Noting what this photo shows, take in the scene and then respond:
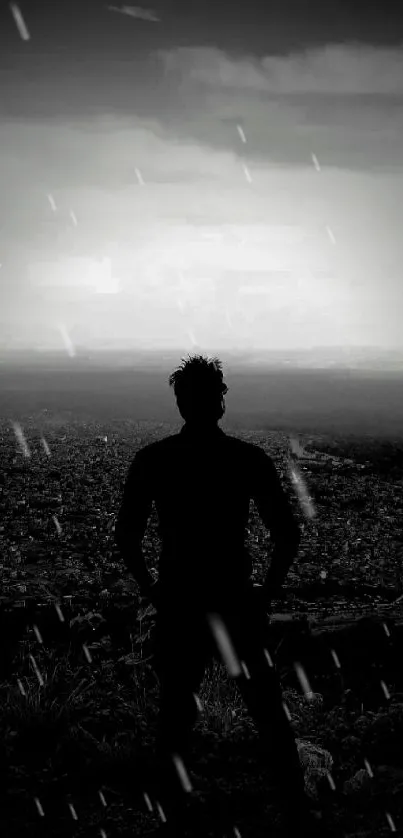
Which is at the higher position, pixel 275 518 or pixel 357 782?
pixel 275 518

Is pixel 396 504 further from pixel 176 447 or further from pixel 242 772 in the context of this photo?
pixel 176 447

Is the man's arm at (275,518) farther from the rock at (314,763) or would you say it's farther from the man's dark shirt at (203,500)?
the rock at (314,763)

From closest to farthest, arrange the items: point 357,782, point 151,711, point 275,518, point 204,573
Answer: point 204,573 → point 275,518 → point 357,782 → point 151,711

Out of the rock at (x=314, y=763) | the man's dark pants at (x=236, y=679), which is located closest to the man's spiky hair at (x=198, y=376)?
the man's dark pants at (x=236, y=679)

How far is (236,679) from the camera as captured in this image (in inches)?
112

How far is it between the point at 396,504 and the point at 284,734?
17925 mm

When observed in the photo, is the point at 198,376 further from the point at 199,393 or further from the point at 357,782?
the point at 357,782

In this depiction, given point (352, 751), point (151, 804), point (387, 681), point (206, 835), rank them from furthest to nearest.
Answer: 1. point (387, 681)
2. point (352, 751)
3. point (151, 804)
4. point (206, 835)

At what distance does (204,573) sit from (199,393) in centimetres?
76

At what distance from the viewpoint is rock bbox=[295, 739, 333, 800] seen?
12.5 feet

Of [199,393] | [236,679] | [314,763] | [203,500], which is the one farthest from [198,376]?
[314,763]

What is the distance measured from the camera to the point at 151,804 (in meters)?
3.65

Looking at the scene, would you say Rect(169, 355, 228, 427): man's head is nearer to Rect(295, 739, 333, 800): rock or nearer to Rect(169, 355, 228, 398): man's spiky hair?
Rect(169, 355, 228, 398): man's spiky hair

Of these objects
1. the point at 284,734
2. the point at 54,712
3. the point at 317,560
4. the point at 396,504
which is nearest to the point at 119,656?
the point at 54,712
